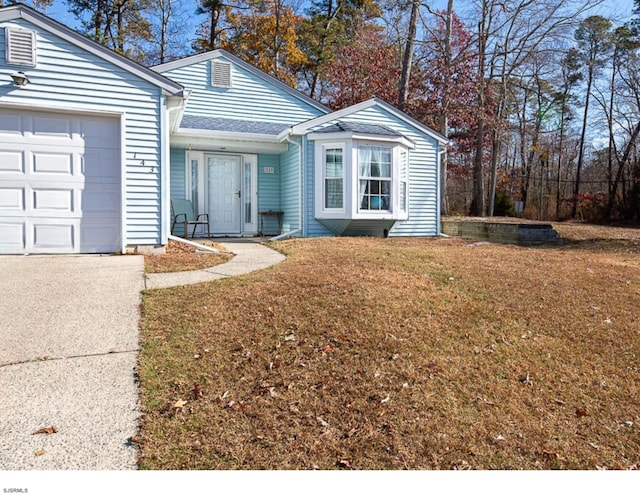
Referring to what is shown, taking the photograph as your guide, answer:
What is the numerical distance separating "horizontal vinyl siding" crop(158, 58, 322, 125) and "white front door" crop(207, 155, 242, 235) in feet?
3.99

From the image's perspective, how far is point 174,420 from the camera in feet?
7.80

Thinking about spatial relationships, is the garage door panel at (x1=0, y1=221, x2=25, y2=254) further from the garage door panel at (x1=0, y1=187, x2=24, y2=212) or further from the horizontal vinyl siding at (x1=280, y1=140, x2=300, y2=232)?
the horizontal vinyl siding at (x1=280, y1=140, x2=300, y2=232)

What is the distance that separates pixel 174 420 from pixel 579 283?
4772 mm

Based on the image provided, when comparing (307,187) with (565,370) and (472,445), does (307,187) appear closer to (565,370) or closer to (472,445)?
(565,370)

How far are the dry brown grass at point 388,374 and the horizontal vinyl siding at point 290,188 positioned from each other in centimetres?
526

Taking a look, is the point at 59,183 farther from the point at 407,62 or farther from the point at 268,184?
the point at 407,62

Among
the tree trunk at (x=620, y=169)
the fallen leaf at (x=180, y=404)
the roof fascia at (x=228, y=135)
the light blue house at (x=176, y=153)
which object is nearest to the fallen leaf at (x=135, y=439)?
the fallen leaf at (x=180, y=404)

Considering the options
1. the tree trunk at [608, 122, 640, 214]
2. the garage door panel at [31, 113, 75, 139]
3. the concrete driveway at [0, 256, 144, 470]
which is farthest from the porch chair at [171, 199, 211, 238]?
the tree trunk at [608, 122, 640, 214]

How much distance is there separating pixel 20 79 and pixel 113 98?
1.15m

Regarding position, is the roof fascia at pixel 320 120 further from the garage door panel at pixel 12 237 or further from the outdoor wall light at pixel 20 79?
the garage door panel at pixel 12 237

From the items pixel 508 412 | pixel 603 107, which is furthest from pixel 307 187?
pixel 603 107

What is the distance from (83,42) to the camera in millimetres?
6484

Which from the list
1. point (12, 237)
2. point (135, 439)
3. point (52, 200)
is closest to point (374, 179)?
point (52, 200)
